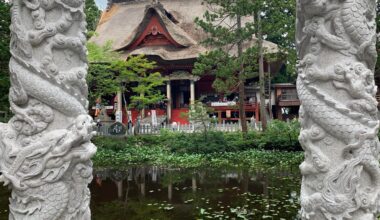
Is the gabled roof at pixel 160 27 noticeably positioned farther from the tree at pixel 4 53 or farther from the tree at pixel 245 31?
the tree at pixel 4 53

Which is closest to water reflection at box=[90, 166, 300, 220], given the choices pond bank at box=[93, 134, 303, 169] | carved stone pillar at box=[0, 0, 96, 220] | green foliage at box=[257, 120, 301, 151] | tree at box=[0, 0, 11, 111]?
pond bank at box=[93, 134, 303, 169]

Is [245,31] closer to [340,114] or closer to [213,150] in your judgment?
[213,150]

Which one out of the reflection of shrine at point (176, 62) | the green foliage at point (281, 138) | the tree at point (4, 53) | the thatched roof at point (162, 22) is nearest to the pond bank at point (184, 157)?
the green foliage at point (281, 138)

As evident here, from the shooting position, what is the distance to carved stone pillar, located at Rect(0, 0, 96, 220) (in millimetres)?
3115

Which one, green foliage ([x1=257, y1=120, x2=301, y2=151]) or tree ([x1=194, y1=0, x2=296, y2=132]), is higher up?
tree ([x1=194, y1=0, x2=296, y2=132])

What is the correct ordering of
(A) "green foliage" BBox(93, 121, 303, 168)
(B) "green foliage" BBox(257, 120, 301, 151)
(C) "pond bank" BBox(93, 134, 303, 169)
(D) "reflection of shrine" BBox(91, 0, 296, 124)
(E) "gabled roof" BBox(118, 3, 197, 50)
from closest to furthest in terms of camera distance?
(C) "pond bank" BBox(93, 134, 303, 169)
(A) "green foliage" BBox(93, 121, 303, 168)
(B) "green foliage" BBox(257, 120, 301, 151)
(D) "reflection of shrine" BBox(91, 0, 296, 124)
(E) "gabled roof" BBox(118, 3, 197, 50)

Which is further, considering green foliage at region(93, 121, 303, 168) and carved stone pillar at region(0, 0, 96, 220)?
green foliage at region(93, 121, 303, 168)

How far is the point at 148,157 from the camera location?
1355 centimetres

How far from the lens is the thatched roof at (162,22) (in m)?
21.4

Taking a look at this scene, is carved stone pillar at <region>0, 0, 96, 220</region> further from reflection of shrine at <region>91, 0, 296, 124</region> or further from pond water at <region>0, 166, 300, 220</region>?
reflection of shrine at <region>91, 0, 296, 124</region>

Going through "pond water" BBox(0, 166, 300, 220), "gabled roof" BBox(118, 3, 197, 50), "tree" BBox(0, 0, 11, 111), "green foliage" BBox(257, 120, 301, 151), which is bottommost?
"pond water" BBox(0, 166, 300, 220)

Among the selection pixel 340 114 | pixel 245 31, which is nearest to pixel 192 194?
pixel 340 114

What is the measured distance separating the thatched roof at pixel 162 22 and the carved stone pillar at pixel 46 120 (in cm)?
1323

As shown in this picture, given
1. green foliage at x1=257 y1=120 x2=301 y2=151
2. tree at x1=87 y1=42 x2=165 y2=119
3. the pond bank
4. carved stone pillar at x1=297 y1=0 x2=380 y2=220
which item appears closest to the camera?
carved stone pillar at x1=297 y1=0 x2=380 y2=220
